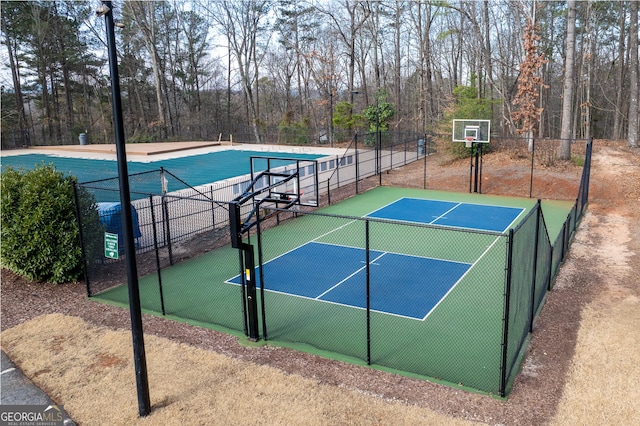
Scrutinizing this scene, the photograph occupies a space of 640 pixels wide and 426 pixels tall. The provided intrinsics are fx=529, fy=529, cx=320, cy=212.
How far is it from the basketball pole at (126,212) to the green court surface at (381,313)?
2.35 m

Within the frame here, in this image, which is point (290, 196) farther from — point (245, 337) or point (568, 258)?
point (568, 258)

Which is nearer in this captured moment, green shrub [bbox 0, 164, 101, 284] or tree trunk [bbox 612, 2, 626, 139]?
green shrub [bbox 0, 164, 101, 284]

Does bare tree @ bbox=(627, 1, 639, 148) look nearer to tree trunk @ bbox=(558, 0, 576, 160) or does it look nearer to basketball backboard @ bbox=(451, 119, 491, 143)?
tree trunk @ bbox=(558, 0, 576, 160)

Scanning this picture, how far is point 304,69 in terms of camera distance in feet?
165

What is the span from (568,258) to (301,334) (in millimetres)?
7437

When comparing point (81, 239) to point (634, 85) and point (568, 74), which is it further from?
point (634, 85)

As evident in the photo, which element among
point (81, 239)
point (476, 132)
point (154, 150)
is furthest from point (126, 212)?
point (154, 150)

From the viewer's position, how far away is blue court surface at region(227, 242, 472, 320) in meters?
10.4

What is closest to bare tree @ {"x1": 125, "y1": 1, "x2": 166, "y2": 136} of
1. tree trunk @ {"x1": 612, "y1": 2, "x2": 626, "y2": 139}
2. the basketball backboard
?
the basketball backboard

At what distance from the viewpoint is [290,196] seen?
1205 cm

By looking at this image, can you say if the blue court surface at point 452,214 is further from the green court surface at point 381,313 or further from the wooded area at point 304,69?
the wooded area at point 304,69

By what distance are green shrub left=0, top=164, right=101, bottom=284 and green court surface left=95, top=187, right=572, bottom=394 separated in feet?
4.08

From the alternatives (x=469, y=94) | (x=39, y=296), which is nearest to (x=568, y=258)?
(x=39, y=296)

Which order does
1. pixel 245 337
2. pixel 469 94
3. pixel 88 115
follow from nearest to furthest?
1. pixel 245 337
2. pixel 469 94
3. pixel 88 115
